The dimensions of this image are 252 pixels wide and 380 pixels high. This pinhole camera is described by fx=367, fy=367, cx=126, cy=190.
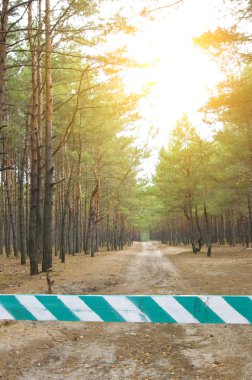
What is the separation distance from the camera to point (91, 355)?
210 inches

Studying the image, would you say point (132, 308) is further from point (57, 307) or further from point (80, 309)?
point (57, 307)

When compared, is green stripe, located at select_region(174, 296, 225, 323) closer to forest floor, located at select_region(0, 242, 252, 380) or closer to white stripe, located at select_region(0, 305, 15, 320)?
white stripe, located at select_region(0, 305, 15, 320)

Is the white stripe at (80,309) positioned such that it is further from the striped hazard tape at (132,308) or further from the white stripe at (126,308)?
the white stripe at (126,308)

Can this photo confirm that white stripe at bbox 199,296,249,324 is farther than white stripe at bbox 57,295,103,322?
No

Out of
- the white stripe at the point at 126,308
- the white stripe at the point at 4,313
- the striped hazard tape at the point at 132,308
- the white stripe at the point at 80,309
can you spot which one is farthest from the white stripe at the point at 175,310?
the white stripe at the point at 4,313

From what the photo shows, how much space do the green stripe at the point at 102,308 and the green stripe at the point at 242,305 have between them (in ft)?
2.82

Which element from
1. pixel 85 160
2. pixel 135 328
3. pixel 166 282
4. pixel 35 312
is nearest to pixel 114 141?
pixel 85 160

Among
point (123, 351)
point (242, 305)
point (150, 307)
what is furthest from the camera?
point (123, 351)

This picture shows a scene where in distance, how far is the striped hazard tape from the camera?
2.79 meters

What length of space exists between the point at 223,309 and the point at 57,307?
1.31 m

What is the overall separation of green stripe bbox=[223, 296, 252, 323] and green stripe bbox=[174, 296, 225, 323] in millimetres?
160

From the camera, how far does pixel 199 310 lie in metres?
2.84

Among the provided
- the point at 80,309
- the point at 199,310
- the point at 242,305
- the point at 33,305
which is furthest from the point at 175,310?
the point at 33,305

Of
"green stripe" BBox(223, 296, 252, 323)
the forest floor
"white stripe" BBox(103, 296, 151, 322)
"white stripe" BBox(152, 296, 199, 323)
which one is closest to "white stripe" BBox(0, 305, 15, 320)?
"white stripe" BBox(103, 296, 151, 322)
